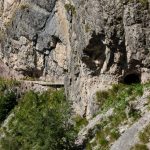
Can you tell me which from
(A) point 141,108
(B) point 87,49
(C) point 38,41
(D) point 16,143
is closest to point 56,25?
(C) point 38,41

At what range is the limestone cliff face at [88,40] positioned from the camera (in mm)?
39653

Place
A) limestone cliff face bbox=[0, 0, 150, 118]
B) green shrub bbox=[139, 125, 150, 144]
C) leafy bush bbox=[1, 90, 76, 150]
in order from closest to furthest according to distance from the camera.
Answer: green shrub bbox=[139, 125, 150, 144]
leafy bush bbox=[1, 90, 76, 150]
limestone cliff face bbox=[0, 0, 150, 118]

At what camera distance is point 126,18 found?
130 ft

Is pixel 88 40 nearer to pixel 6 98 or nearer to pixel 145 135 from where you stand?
pixel 145 135

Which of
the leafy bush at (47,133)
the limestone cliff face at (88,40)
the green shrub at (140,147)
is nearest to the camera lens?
the green shrub at (140,147)

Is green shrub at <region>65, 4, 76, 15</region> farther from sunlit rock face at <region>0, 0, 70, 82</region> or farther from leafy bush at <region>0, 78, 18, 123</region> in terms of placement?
leafy bush at <region>0, 78, 18, 123</region>

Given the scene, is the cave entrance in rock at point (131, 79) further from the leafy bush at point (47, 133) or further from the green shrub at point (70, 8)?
the green shrub at point (70, 8)

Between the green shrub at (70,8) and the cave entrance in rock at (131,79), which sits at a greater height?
the green shrub at (70,8)

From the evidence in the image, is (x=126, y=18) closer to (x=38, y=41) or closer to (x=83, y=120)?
(x=83, y=120)

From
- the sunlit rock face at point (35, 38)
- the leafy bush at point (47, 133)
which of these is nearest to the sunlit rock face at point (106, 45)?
the sunlit rock face at point (35, 38)

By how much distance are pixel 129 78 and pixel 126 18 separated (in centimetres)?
544

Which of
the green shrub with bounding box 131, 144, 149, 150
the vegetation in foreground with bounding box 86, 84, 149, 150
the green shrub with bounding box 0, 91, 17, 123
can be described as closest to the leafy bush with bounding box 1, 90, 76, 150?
the vegetation in foreground with bounding box 86, 84, 149, 150

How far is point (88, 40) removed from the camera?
1630 inches

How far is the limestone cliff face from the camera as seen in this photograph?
39.7 metres
